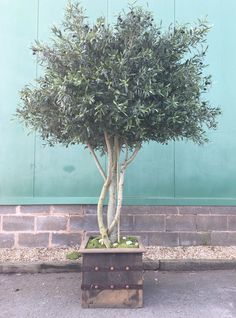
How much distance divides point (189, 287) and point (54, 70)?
10.0ft

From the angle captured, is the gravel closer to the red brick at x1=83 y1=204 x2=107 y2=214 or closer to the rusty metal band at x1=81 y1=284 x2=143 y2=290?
the red brick at x1=83 y1=204 x2=107 y2=214

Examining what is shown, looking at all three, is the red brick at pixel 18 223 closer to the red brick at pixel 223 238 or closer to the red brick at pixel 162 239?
the red brick at pixel 162 239

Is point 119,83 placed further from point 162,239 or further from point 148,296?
point 162,239

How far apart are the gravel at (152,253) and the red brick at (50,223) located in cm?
32

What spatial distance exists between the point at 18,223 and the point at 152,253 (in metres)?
2.14

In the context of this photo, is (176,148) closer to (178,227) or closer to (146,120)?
(178,227)

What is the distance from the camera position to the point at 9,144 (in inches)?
232

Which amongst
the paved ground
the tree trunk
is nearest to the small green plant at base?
the paved ground

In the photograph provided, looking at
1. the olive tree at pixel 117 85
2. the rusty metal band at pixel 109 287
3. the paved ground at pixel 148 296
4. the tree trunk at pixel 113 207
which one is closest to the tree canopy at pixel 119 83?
the olive tree at pixel 117 85

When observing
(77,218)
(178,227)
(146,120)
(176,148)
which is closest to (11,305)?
(77,218)

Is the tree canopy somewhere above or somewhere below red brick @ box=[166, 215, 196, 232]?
above

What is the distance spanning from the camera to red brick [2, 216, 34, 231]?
5785 millimetres

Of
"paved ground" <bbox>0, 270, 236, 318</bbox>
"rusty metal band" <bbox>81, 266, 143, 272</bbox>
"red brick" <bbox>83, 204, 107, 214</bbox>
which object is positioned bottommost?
"paved ground" <bbox>0, 270, 236, 318</bbox>

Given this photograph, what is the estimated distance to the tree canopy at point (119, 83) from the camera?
11.9 ft
